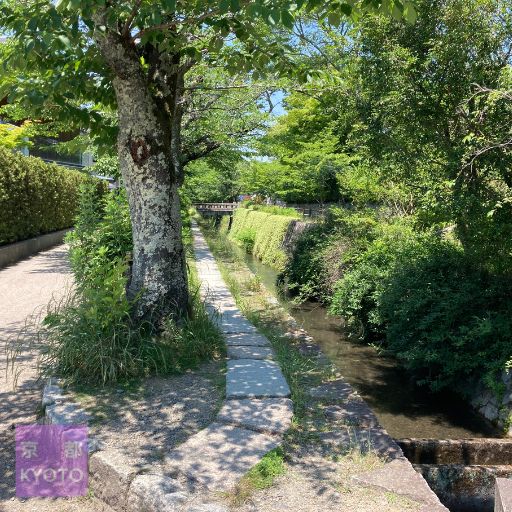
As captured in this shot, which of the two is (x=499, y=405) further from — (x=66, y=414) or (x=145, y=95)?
(x=145, y=95)

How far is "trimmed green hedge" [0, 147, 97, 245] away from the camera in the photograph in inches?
505

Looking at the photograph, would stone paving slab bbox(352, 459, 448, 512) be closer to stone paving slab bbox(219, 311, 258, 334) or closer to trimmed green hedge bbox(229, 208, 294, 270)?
stone paving slab bbox(219, 311, 258, 334)

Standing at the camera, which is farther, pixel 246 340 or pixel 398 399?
pixel 398 399

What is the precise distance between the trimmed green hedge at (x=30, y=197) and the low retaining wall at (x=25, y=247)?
0.69 ft

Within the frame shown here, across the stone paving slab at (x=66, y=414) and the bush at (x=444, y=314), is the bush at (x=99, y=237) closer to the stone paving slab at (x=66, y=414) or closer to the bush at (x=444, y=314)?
the stone paving slab at (x=66, y=414)

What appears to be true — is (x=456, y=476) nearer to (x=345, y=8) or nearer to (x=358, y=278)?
(x=345, y=8)

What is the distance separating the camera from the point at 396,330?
285 inches

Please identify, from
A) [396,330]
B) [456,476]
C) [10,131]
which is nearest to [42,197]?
[10,131]

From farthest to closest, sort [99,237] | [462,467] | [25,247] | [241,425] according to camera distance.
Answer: [25,247] → [99,237] → [462,467] → [241,425]

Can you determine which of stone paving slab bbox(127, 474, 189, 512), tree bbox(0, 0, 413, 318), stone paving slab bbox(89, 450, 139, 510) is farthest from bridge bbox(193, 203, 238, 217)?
stone paving slab bbox(127, 474, 189, 512)

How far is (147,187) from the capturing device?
5.43m

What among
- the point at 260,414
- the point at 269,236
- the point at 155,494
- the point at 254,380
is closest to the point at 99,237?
the point at 254,380

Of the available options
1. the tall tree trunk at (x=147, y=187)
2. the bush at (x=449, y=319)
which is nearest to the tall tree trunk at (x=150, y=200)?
the tall tree trunk at (x=147, y=187)

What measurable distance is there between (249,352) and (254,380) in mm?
924
